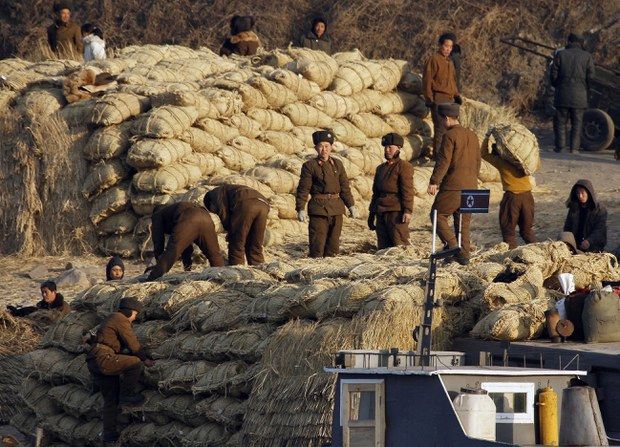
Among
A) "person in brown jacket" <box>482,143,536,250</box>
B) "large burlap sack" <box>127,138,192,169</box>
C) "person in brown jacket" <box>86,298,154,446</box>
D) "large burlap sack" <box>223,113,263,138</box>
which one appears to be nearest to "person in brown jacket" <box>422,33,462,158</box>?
"large burlap sack" <box>223,113,263,138</box>

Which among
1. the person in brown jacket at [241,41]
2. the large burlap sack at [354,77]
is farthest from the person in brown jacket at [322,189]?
the person in brown jacket at [241,41]

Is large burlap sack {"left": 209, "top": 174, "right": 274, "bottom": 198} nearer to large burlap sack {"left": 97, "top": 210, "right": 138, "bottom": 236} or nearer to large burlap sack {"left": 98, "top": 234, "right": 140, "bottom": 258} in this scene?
large burlap sack {"left": 97, "top": 210, "right": 138, "bottom": 236}

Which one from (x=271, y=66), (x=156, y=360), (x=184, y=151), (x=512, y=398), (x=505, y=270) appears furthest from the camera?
(x=271, y=66)

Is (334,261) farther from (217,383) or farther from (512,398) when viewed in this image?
(512,398)

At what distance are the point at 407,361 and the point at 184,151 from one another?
847cm

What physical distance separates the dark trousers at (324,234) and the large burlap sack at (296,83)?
11.2 ft

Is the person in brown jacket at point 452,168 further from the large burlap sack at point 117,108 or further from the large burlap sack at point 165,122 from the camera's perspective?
the large burlap sack at point 117,108

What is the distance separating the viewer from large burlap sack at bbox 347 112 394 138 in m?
20.8

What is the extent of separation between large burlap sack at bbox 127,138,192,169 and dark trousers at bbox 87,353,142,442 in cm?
486

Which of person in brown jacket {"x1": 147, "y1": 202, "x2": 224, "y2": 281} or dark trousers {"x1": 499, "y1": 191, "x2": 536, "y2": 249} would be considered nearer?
person in brown jacket {"x1": 147, "y1": 202, "x2": 224, "y2": 281}

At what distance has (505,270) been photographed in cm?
1280

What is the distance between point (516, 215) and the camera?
1647cm

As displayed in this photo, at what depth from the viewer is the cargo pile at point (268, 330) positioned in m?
11.8

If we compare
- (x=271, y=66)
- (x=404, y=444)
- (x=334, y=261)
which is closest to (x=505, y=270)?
(x=334, y=261)
